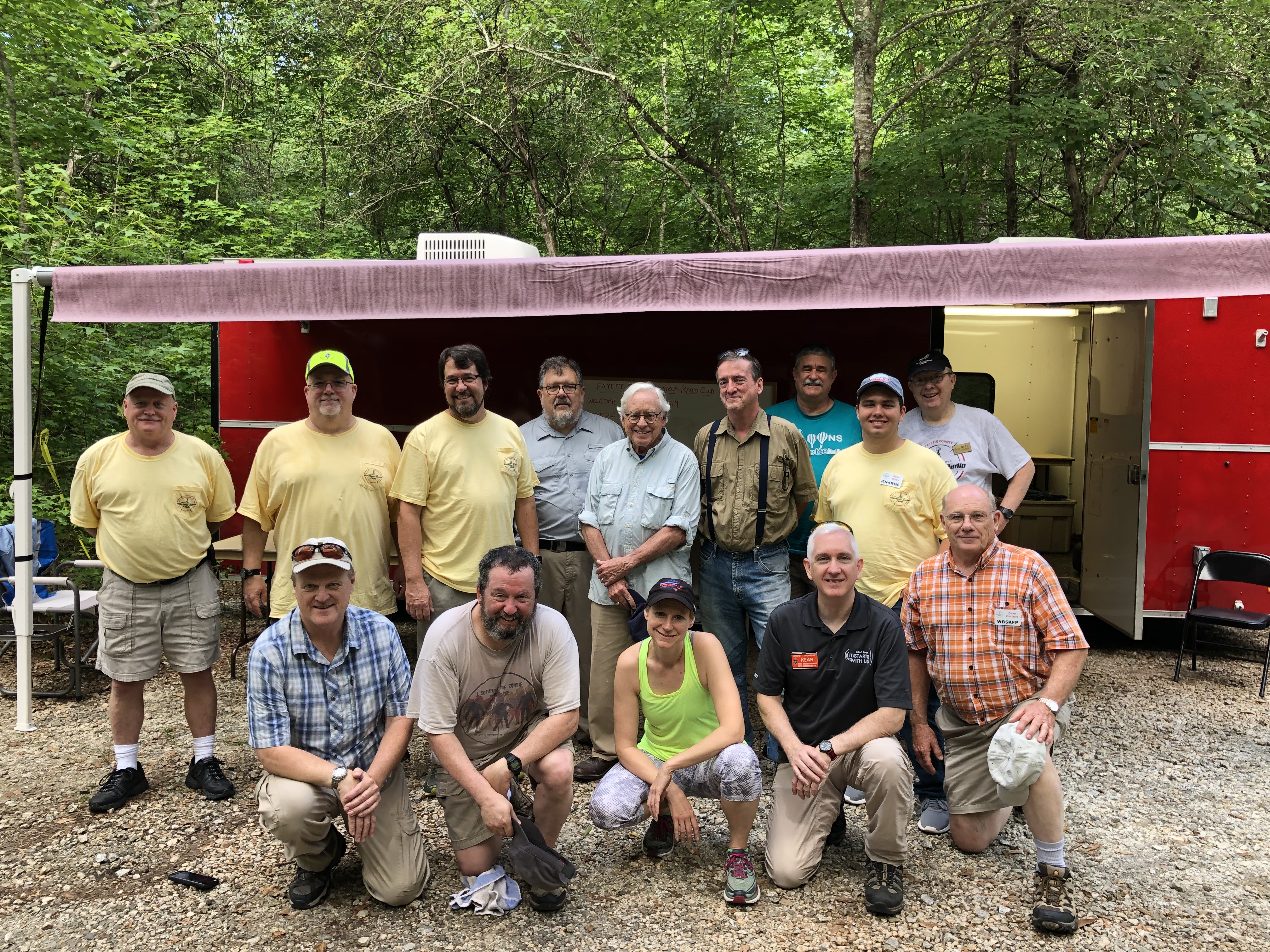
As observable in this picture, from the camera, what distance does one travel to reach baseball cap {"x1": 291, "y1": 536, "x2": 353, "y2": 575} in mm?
2961

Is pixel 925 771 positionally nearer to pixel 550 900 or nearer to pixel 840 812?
pixel 840 812

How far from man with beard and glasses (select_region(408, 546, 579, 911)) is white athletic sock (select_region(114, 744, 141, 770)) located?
164 cm

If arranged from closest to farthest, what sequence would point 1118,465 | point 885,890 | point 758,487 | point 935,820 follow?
1. point 885,890
2. point 935,820
3. point 758,487
4. point 1118,465

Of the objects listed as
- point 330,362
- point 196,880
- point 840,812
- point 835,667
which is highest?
point 330,362

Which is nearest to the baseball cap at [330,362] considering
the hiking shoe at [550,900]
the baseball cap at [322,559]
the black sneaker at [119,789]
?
the baseball cap at [322,559]

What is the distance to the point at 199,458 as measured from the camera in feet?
13.4

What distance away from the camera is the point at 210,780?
3914 mm

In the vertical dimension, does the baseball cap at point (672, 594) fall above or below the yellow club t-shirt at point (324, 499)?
below

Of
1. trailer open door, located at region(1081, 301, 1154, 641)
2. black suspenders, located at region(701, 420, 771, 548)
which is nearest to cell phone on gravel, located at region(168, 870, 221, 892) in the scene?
black suspenders, located at region(701, 420, 771, 548)

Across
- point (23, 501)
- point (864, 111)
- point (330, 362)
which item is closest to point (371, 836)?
point (330, 362)

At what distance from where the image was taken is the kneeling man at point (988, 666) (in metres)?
3.02

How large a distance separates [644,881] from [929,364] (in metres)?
2.61

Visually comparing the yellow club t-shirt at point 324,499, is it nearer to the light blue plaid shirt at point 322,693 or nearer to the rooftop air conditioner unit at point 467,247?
the light blue plaid shirt at point 322,693

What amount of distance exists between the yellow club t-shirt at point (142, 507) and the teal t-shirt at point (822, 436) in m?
2.69
